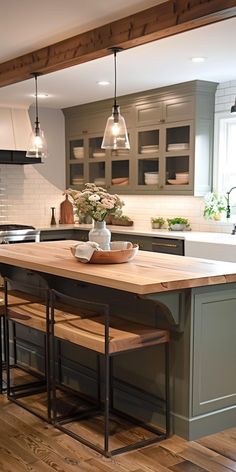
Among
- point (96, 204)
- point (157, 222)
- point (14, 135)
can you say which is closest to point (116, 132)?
point (96, 204)

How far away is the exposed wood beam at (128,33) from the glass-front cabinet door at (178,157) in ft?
6.19

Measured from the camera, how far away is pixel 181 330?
125 inches

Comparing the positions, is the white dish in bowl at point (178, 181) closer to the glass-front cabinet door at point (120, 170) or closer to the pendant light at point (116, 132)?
the glass-front cabinet door at point (120, 170)

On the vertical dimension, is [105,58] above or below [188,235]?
above

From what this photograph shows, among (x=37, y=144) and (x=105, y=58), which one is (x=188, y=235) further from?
(x=105, y=58)

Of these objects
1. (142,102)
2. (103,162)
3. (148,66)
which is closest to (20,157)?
(103,162)

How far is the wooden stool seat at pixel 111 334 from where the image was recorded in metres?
2.97

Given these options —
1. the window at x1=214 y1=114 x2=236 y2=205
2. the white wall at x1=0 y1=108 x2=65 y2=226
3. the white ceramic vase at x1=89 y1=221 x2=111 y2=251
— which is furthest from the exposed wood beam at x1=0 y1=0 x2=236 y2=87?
the white wall at x1=0 y1=108 x2=65 y2=226

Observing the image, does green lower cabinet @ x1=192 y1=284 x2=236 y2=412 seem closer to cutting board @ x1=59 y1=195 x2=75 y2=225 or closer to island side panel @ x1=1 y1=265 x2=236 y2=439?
island side panel @ x1=1 y1=265 x2=236 y2=439

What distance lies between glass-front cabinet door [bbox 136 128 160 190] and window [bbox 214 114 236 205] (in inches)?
26.5

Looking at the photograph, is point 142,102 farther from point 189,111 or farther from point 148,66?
point 148,66

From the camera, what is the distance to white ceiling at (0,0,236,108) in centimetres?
353

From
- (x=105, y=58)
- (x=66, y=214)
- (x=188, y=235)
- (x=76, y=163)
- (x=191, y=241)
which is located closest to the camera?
(x=105, y=58)

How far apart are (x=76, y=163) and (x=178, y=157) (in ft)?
6.39
